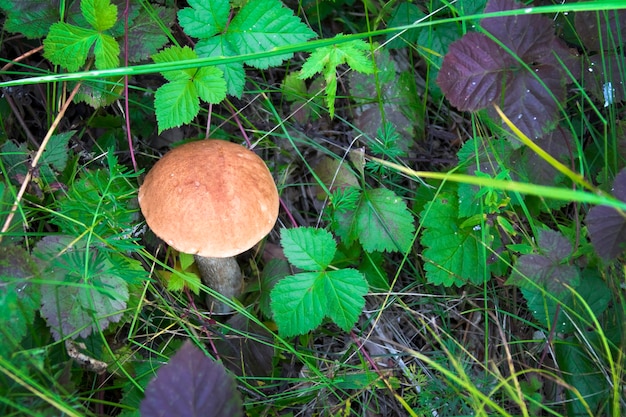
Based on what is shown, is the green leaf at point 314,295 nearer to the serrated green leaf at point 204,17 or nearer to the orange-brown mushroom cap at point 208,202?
the orange-brown mushroom cap at point 208,202

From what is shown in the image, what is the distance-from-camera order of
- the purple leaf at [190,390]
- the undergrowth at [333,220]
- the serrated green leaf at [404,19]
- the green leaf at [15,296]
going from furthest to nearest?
the serrated green leaf at [404,19] < the undergrowth at [333,220] < the green leaf at [15,296] < the purple leaf at [190,390]

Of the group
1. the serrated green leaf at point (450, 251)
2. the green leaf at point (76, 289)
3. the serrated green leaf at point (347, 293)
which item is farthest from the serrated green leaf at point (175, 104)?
the serrated green leaf at point (450, 251)

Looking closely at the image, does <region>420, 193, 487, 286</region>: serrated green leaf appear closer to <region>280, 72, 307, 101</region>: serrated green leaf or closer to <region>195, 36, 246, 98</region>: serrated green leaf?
<region>280, 72, 307, 101</region>: serrated green leaf

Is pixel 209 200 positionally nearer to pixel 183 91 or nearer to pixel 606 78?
pixel 183 91

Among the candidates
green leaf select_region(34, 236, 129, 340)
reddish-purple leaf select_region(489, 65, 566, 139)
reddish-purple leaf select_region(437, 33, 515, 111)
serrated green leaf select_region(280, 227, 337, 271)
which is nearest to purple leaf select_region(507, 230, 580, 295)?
reddish-purple leaf select_region(489, 65, 566, 139)

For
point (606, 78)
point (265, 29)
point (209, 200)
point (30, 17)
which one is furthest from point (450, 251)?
point (30, 17)

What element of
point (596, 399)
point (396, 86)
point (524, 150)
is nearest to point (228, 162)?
point (396, 86)
